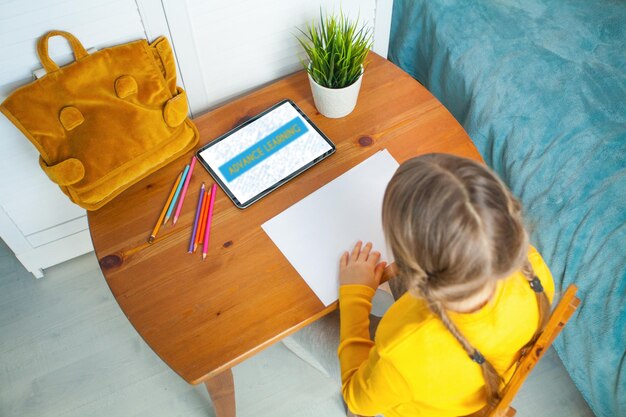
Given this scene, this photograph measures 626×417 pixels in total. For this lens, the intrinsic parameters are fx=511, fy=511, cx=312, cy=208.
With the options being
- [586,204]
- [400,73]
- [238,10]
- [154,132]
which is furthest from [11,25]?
[586,204]

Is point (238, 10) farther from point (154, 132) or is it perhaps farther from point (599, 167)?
point (599, 167)

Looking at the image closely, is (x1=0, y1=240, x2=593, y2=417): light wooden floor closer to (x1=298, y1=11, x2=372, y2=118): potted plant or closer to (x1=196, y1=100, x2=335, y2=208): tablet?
(x1=196, y1=100, x2=335, y2=208): tablet

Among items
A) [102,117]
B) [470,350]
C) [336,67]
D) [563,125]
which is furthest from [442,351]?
[563,125]

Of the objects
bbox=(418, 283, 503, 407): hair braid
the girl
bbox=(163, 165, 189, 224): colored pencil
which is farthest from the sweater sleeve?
bbox=(163, 165, 189, 224): colored pencil

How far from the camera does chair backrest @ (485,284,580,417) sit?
684mm

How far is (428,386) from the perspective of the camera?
0.75m

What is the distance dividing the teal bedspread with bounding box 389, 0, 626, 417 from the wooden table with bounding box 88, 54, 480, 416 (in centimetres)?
39

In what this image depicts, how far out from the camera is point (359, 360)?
2.85 ft

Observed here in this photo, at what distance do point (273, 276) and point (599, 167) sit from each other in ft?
2.78

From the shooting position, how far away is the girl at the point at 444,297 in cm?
62

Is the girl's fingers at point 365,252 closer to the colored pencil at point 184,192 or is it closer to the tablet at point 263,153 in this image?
the tablet at point 263,153

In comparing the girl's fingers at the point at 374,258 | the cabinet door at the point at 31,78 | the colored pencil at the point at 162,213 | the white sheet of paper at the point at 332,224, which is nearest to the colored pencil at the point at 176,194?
the colored pencil at the point at 162,213

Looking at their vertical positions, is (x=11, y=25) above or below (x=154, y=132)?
above

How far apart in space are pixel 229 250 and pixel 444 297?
0.42 meters
